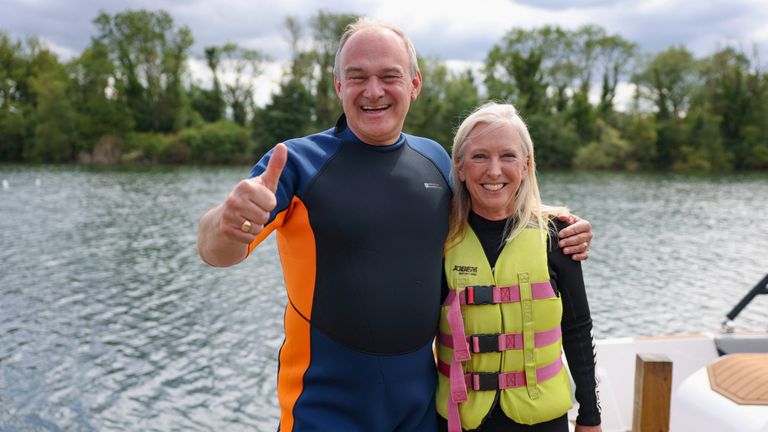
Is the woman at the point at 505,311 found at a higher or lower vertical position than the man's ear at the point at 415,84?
lower

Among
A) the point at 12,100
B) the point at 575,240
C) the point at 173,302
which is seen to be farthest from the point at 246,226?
the point at 12,100

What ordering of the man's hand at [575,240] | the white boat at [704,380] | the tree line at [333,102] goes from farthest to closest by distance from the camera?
1. the tree line at [333,102]
2. the white boat at [704,380]
3. the man's hand at [575,240]

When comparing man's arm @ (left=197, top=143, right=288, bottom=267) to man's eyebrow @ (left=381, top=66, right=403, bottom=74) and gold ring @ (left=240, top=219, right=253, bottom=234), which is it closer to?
gold ring @ (left=240, top=219, right=253, bottom=234)

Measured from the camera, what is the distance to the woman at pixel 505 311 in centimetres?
206

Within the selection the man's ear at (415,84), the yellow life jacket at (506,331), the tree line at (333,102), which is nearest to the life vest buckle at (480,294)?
the yellow life jacket at (506,331)

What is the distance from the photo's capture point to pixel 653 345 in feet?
15.6

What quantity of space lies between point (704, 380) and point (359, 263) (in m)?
2.50

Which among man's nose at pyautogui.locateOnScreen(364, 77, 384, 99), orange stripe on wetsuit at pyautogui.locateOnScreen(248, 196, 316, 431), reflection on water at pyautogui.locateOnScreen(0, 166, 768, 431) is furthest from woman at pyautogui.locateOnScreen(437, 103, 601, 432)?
reflection on water at pyautogui.locateOnScreen(0, 166, 768, 431)

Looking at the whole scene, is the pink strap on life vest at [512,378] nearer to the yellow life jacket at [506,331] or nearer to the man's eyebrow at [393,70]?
the yellow life jacket at [506,331]

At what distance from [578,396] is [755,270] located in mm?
16350

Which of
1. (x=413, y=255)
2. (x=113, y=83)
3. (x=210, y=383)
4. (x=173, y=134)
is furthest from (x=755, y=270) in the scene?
(x=113, y=83)

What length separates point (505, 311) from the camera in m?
2.10

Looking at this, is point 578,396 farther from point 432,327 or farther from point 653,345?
point 653,345

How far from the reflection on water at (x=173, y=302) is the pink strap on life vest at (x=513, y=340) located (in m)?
5.51
